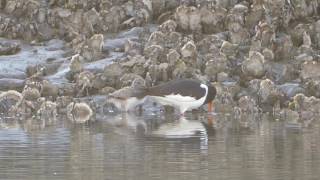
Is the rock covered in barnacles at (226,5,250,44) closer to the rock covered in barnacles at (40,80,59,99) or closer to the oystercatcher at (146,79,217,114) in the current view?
the oystercatcher at (146,79,217,114)

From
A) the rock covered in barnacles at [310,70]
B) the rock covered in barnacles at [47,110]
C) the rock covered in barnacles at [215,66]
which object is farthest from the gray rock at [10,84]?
the rock covered in barnacles at [310,70]

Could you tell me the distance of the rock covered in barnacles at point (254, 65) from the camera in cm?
2414

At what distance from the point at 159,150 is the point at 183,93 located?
7605mm

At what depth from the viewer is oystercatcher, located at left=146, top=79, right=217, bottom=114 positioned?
22.5 metres

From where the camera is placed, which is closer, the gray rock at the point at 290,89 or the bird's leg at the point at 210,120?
the bird's leg at the point at 210,120

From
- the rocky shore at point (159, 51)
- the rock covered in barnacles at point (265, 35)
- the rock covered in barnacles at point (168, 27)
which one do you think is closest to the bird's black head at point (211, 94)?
the rocky shore at point (159, 51)

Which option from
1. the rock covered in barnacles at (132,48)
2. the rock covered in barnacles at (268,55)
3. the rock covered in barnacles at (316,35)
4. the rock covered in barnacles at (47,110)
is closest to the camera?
the rock covered in barnacles at (47,110)

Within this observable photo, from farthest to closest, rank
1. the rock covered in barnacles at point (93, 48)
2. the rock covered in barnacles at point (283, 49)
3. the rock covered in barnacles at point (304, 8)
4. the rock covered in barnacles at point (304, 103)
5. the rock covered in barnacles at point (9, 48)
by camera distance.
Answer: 1. the rock covered in barnacles at point (304, 8)
2. the rock covered in barnacles at point (9, 48)
3. the rock covered in barnacles at point (93, 48)
4. the rock covered in barnacles at point (283, 49)
5. the rock covered in barnacles at point (304, 103)

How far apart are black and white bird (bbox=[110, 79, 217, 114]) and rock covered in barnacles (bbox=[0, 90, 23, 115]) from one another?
218 centimetres

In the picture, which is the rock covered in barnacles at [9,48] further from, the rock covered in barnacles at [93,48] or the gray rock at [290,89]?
the gray rock at [290,89]

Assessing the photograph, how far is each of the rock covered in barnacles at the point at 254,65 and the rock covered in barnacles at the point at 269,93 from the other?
1250 millimetres

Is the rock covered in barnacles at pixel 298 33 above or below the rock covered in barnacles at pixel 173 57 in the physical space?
above

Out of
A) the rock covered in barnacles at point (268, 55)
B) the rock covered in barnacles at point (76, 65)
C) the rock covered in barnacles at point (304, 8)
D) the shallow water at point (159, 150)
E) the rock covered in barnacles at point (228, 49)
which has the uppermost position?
the rock covered in barnacles at point (304, 8)

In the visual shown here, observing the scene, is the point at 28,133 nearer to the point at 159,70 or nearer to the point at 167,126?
the point at 167,126
